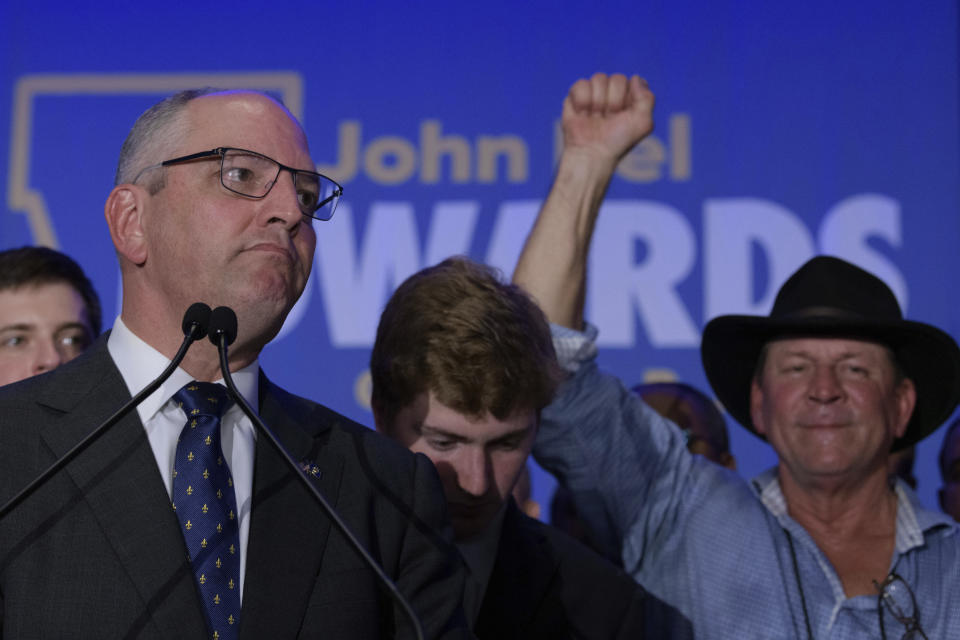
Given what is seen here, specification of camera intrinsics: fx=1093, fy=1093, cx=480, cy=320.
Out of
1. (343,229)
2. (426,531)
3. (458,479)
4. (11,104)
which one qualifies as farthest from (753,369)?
(11,104)

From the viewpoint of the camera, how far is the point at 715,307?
405cm

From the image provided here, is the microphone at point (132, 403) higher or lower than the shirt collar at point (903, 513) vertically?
higher

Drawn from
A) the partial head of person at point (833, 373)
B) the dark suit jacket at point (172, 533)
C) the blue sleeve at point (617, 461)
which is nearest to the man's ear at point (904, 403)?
the partial head of person at point (833, 373)

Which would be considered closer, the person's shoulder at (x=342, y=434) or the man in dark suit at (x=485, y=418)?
the person's shoulder at (x=342, y=434)

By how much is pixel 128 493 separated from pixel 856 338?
1.84 metres

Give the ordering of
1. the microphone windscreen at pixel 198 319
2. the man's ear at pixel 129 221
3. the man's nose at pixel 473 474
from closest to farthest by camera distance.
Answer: the microphone windscreen at pixel 198 319 → the man's ear at pixel 129 221 → the man's nose at pixel 473 474

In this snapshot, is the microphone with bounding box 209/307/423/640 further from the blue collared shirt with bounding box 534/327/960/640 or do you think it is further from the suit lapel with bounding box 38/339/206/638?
the blue collared shirt with bounding box 534/327/960/640

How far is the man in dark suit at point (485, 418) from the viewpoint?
6.63ft

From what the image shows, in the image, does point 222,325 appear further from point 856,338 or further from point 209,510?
point 856,338

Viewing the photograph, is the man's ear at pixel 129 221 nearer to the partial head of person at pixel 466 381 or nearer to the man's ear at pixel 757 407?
the partial head of person at pixel 466 381

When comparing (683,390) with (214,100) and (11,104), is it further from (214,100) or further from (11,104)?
(11,104)

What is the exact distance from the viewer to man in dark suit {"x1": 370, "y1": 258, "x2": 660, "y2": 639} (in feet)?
6.63

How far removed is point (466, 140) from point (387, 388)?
232 centimetres

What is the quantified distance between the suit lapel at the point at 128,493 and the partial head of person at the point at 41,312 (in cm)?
114
